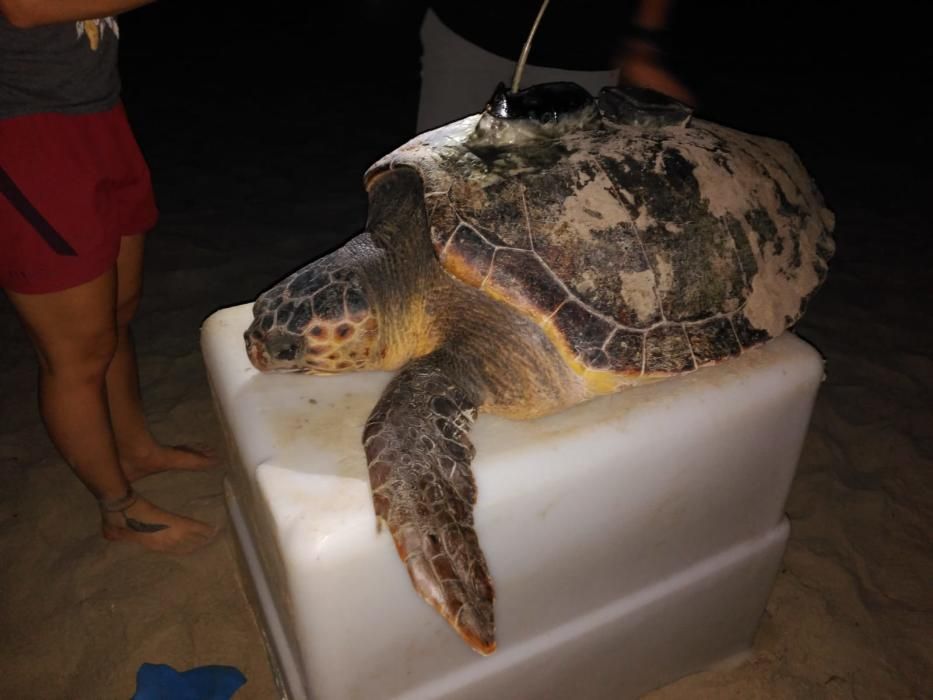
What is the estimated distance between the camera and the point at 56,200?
1125 millimetres

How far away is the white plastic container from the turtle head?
4 centimetres

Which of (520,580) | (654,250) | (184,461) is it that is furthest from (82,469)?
(654,250)

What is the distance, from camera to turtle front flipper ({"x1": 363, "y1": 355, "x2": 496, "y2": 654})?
2.81 feet

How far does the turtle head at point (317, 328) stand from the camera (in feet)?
3.47

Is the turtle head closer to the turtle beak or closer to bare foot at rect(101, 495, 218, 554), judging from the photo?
the turtle beak

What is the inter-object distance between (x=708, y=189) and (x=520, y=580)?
2.34 ft

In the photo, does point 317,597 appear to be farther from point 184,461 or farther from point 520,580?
point 184,461

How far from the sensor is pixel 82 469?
57.9 inches

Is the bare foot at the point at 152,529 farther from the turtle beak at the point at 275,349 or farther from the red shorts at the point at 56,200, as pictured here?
the turtle beak at the point at 275,349

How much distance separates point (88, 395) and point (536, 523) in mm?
935

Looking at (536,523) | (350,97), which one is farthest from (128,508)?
(350,97)

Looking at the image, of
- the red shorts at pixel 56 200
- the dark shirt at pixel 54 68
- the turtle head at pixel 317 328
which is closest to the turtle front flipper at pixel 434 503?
the turtle head at pixel 317 328

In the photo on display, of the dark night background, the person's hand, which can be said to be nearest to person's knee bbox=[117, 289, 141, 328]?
the person's hand

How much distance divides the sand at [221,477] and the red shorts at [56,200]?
2.61ft
